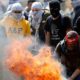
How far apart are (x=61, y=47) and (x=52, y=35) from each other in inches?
42.9

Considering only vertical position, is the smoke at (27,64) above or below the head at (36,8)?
above

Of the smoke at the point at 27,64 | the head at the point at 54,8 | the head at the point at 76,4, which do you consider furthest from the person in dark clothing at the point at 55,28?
the smoke at the point at 27,64

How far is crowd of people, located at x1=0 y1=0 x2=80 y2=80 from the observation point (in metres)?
6.29

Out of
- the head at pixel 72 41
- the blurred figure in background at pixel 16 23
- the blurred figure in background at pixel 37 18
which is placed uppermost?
the head at pixel 72 41

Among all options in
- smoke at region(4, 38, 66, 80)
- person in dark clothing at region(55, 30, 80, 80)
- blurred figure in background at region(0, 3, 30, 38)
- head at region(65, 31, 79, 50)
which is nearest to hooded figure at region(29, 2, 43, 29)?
blurred figure in background at region(0, 3, 30, 38)

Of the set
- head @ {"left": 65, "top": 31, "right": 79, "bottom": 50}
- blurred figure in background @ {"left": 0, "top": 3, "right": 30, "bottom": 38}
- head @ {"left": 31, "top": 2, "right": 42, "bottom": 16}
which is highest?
head @ {"left": 65, "top": 31, "right": 79, "bottom": 50}

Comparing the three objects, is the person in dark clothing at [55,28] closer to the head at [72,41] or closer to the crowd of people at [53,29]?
the crowd of people at [53,29]

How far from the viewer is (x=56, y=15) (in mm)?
7469

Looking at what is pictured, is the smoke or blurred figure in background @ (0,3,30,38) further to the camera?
blurred figure in background @ (0,3,30,38)

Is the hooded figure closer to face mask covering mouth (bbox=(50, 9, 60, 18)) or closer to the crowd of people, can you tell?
the crowd of people

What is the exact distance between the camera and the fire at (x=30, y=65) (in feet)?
17.4

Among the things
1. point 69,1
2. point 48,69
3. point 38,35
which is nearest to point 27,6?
point 69,1

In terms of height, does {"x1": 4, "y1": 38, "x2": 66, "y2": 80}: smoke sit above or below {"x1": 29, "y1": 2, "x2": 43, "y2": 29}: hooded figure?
above

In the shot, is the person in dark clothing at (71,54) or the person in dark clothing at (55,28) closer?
the person in dark clothing at (71,54)
